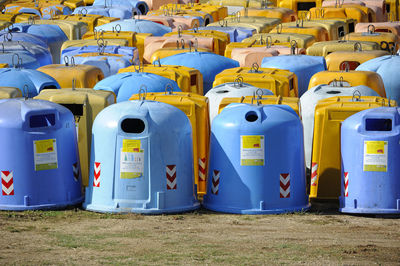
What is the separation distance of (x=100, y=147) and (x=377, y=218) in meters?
2.71

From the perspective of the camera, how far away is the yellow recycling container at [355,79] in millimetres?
12561

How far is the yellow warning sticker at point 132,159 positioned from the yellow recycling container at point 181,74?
134 inches

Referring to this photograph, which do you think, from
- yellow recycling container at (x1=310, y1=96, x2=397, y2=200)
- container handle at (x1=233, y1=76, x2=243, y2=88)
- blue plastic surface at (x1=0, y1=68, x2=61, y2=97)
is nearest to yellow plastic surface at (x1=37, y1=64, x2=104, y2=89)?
blue plastic surface at (x1=0, y1=68, x2=61, y2=97)

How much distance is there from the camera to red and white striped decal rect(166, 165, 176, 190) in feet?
30.9

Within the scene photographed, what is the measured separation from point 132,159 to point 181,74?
12.3ft

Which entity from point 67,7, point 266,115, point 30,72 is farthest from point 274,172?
point 67,7

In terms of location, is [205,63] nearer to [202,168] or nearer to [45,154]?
[202,168]

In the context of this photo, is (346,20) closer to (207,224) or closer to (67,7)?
(67,7)

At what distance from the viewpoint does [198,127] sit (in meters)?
10.3

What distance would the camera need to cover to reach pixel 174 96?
10453 millimetres

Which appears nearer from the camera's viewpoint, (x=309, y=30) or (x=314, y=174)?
(x=314, y=174)

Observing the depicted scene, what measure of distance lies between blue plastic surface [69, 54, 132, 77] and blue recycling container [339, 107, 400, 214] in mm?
5412

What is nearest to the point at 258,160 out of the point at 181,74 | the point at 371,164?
the point at 371,164

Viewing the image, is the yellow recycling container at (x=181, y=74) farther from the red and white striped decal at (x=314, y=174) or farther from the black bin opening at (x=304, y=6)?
the black bin opening at (x=304, y=6)
